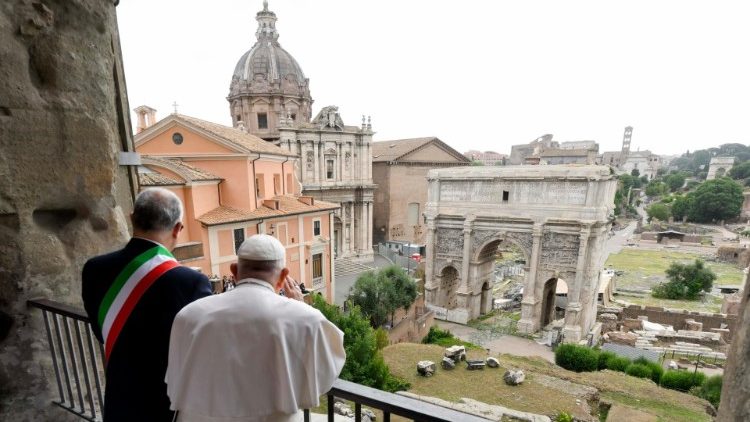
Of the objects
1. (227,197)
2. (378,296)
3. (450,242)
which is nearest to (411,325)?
(378,296)

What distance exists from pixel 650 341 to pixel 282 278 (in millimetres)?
24005

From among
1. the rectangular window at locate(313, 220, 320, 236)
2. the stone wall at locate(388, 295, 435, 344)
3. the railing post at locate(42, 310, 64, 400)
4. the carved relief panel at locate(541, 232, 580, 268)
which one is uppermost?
the railing post at locate(42, 310, 64, 400)

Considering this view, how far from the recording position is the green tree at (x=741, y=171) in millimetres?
76625

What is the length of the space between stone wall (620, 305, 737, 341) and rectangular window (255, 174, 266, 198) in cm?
2391

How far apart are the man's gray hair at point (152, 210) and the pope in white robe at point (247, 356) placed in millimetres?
677

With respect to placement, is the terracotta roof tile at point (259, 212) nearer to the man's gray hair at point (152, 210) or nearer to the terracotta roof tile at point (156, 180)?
the terracotta roof tile at point (156, 180)

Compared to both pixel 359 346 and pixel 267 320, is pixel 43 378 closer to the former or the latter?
pixel 267 320

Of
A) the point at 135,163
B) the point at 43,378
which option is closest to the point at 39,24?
→ the point at 135,163

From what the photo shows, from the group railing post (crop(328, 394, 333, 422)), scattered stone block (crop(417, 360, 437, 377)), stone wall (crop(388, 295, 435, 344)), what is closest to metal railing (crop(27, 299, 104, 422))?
railing post (crop(328, 394, 333, 422))

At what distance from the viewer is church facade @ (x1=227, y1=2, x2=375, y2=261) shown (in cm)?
2736

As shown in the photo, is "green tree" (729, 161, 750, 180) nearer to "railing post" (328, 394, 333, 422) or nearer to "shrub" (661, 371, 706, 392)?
"shrub" (661, 371, 706, 392)

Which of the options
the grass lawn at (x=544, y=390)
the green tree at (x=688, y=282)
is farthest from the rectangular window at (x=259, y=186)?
the green tree at (x=688, y=282)

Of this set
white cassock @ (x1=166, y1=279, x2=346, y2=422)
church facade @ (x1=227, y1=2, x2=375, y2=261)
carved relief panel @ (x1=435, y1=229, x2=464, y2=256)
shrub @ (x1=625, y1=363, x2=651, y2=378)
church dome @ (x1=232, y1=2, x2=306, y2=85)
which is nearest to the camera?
white cassock @ (x1=166, y1=279, x2=346, y2=422)

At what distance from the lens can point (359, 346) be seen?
9.51 m
